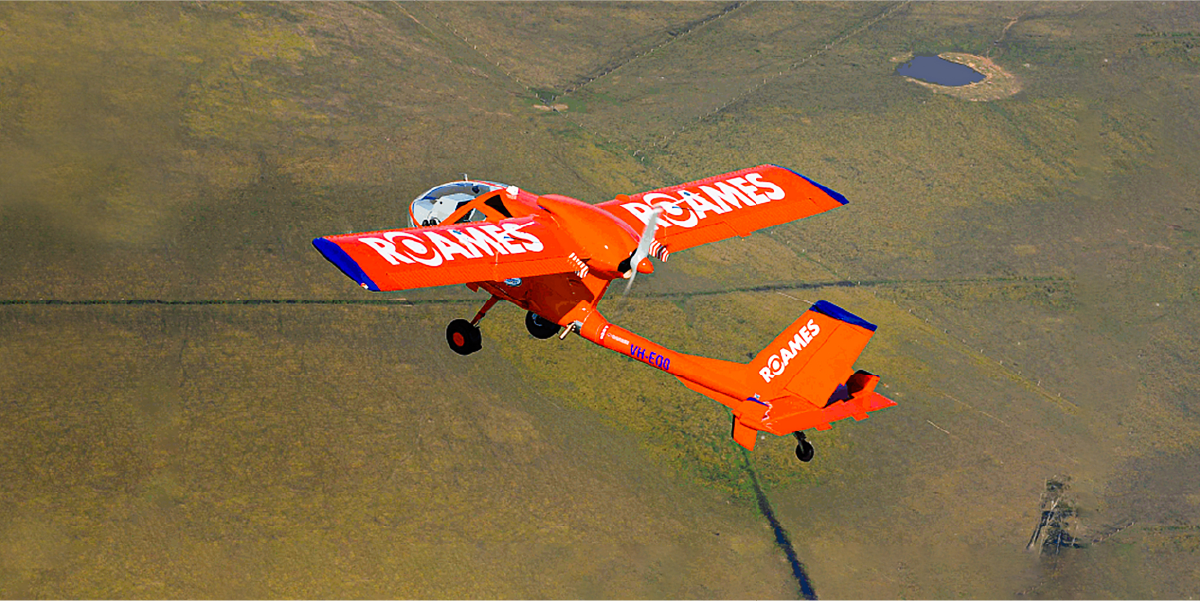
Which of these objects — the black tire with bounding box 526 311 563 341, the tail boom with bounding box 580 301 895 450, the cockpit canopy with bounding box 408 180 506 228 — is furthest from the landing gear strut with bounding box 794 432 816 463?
the cockpit canopy with bounding box 408 180 506 228

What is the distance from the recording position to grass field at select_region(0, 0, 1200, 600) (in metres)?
43.8

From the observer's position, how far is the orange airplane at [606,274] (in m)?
37.1

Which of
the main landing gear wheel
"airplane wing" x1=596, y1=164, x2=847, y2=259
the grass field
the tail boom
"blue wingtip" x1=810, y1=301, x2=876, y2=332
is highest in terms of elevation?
"blue wingtip" x1=810, y1=301, x2=876, y2=332

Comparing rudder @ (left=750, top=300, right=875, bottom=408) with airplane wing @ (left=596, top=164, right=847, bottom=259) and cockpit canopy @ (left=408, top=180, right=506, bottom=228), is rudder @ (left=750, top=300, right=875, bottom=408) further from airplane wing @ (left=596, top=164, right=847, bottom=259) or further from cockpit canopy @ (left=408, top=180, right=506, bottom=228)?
cockpit canopy @ (left=408, top=180, right=506, bottom=228)

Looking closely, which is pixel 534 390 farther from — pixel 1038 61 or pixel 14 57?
pixel 1038 61

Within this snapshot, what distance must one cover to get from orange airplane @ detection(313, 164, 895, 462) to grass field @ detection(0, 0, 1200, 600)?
7.63 meters

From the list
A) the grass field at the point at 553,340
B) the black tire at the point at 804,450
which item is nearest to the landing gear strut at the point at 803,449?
the black tire at the point at 804,450

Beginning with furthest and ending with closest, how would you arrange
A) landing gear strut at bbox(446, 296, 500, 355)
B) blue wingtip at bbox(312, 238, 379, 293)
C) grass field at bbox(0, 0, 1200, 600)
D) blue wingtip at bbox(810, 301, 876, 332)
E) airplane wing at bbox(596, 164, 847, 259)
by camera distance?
grass field at bbox(0, 0, 1200, 600)
landing gear strut at bbox(446, 296, 500, 355)
airplane wing at bbox(596, 164, 847, 259)
blue wingtip at bbox(810, 301, 876, 332)
blue wingtip at bbox(312, 238, 379, 293)

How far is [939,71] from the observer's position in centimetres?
8238

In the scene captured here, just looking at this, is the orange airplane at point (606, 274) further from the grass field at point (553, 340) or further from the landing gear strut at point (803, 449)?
the grass field at point (553, 340)

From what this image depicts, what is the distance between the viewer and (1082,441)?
51.9 metres

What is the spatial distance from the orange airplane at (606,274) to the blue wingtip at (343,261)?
0.04m

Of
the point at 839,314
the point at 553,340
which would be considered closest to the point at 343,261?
the point at 839,314

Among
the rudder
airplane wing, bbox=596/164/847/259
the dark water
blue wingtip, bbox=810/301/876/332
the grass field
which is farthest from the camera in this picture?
the dark water
